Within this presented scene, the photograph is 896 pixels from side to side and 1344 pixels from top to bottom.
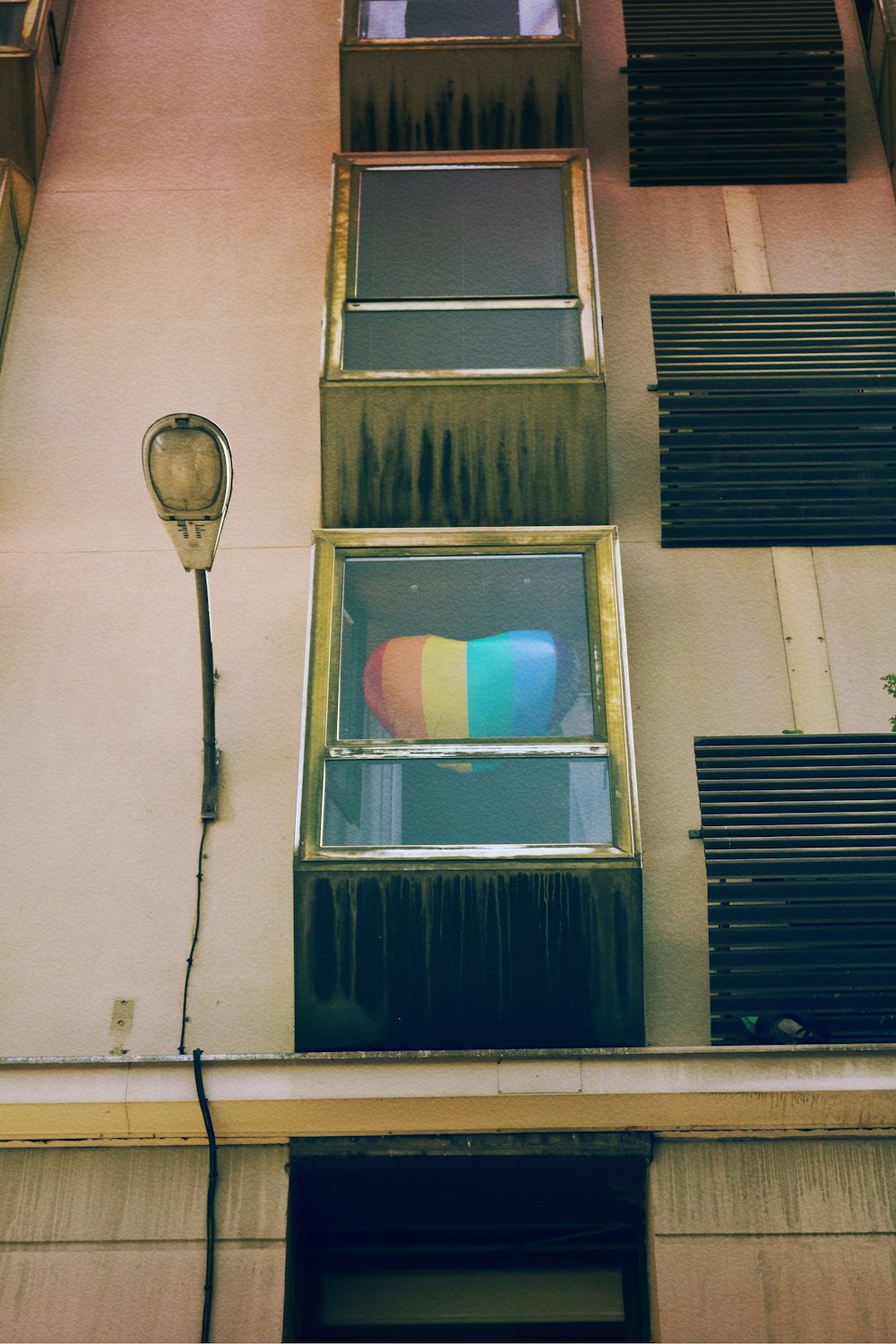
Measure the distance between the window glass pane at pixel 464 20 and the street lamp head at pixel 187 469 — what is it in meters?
5.13

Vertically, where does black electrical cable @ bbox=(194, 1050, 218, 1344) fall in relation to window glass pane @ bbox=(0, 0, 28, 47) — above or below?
below

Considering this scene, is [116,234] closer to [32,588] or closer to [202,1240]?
[32,588]

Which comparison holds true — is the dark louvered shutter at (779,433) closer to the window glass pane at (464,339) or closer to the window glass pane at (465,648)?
the window glass pane at (464,339)

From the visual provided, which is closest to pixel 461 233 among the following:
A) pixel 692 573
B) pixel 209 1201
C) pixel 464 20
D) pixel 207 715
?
pixel 464 20

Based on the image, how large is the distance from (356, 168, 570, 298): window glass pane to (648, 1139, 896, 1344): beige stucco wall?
17.0 feet

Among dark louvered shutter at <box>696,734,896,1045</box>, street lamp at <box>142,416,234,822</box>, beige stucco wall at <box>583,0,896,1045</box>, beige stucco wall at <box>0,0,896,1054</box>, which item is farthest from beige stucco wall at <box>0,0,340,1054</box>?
dark louvered shutter at <box>696,734,896,1045</box>

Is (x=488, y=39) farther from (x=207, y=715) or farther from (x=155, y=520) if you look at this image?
(x=207, y=715)

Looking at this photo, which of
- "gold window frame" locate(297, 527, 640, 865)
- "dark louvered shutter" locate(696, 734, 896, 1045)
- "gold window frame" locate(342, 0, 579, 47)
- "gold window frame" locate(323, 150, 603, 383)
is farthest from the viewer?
"gold window frame" locate(342, 0, 579, 47)

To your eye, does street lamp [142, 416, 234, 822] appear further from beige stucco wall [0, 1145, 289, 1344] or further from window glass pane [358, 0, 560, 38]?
window glass pane [358, 0, 560, 38]

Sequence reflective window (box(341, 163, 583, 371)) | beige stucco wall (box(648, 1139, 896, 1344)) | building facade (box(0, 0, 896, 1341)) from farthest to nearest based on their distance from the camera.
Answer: reflective window (box(341, 163, 583, 371)), building facade (box(0, 0, 896, 1341)), beige stucco wall (box(648, 1139, 896, 1344))

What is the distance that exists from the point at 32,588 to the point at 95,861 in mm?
1904

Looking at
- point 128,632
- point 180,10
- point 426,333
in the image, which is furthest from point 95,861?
point 180,10

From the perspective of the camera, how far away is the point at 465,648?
7.36m

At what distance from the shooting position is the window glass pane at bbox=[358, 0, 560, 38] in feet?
32.9
